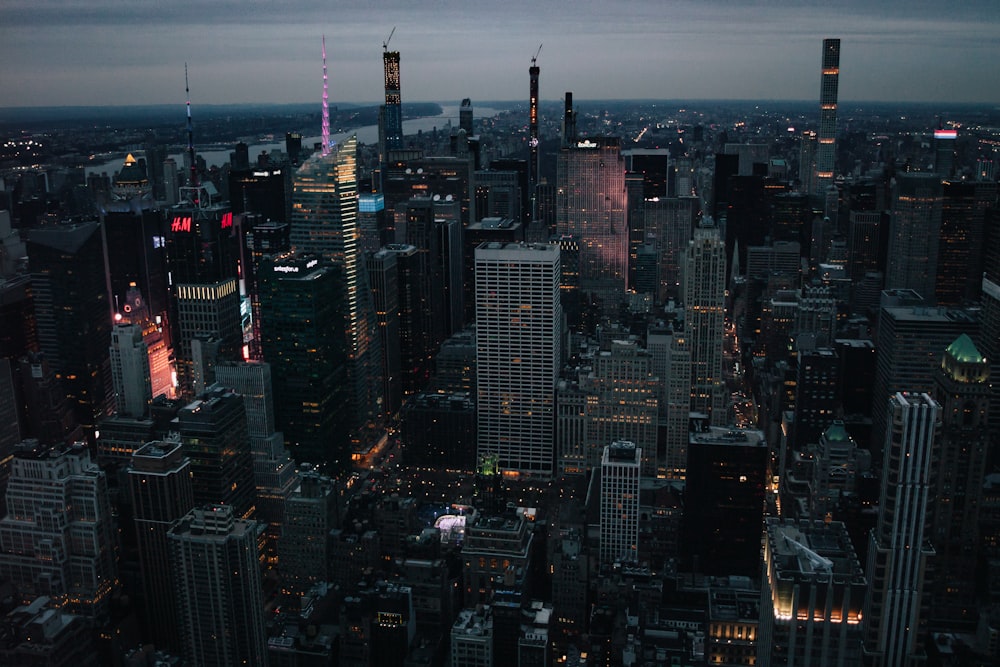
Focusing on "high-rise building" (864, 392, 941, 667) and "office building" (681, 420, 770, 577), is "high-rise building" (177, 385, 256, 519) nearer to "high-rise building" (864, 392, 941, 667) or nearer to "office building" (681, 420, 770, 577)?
"office building" (681, 420, 770, 577)

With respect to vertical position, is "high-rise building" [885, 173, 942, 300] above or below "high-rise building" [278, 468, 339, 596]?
above

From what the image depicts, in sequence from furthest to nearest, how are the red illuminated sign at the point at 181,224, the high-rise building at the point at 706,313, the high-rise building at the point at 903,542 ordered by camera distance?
the high-rise building at the point at 706,313 → the red illuminated sign at the point at 181,224 → the high-rise building at the point at 903,542

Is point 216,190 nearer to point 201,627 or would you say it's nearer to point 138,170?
point 138,170

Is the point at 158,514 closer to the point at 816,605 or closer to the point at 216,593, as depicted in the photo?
the point at 216,593

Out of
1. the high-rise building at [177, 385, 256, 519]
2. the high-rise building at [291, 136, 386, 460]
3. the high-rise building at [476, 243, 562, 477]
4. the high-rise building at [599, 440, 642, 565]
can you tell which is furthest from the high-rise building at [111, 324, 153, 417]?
the high-rise building at [599, 440, 642, 565]

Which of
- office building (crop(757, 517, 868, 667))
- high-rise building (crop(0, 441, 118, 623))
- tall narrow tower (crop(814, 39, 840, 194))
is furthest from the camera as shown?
tall narrow tower (crop(814, 39, 840, 194))

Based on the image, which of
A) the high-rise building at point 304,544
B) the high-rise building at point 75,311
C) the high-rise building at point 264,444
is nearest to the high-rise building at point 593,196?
the high-rise building at point 264,444

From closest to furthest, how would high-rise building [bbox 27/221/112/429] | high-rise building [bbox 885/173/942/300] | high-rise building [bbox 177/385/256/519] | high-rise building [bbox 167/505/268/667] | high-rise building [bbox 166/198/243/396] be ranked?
high-rise building [bbox 167/505/268/667] → high-rise building [bbox 177/385/256/519] → high-rise building [bbox 27/221/112/429] → high-rise building [bbox 166/198/243/396] → high-rise building [bbox 885/173/942/300]

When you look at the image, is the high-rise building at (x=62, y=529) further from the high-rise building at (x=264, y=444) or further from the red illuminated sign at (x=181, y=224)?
the red illuminated sign at (x=181, y=224)
